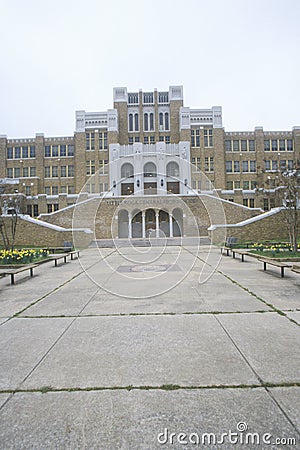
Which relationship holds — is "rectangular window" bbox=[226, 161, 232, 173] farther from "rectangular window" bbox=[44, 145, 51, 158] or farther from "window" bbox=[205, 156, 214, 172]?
"rectangular window" bbox=[44, 145, 51, 158]

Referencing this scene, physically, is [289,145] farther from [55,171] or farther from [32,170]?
[32,170]

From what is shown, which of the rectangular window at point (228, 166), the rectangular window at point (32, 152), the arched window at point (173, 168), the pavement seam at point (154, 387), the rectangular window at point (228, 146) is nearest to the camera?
the pavement seam at point (154, 387)

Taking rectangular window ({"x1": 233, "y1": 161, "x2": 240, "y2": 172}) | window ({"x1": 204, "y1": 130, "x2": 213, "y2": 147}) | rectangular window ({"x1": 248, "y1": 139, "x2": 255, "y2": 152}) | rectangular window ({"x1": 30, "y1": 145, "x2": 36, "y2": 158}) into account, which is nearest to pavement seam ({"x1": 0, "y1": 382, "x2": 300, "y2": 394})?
window ({"x1": 204, "y1": 130, "x2": 213, "y2": 147})

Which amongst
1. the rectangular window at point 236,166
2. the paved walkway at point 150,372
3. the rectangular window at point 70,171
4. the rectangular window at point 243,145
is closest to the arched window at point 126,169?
the rectangular window at point 70,171

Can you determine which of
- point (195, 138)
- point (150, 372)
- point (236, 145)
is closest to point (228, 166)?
point (236, 145)

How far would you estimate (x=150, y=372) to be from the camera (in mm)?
3662

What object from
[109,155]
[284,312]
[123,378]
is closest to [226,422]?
[123,378]

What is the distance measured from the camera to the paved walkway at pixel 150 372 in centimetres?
259

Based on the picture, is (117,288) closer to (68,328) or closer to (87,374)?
(68,328)

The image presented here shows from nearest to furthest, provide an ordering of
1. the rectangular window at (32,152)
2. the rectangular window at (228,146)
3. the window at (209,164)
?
the window at (209,164), the rectangular window at (228,146), the rectangular window at (32,152)

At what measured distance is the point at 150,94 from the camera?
188 feet

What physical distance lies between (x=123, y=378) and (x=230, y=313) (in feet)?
10.1

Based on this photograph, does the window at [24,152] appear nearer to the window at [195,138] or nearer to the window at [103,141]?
the window at [103,141]

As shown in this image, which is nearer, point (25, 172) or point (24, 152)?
point (25, 172)
